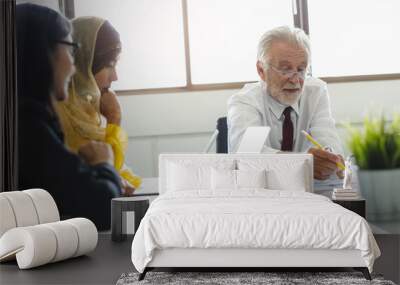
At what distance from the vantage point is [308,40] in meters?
7.03

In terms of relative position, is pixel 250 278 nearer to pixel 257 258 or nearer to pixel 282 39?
pixel 257 258

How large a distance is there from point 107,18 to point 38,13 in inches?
29.7

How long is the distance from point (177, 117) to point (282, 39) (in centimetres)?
135

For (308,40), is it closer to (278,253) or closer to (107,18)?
(107,18)

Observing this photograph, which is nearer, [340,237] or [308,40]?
[340,237]

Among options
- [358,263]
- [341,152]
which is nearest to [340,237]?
[358,263]

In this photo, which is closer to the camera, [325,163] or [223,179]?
[223,179]

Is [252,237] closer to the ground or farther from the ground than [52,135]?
closer to the ground

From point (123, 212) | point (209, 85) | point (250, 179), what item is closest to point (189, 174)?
point (250, 179)

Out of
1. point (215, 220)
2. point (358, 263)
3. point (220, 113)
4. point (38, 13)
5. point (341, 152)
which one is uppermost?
point (38, 13)

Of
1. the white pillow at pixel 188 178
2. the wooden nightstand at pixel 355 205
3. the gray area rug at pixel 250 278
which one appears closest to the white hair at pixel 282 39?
the white pillow at pixel 188 178

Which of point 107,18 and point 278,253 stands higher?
point 107,18

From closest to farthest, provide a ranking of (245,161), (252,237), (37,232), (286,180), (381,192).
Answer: (252,237) → (37,232) → (286,180) → (245,161) → (381,192)

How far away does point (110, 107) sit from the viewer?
23.7ft
